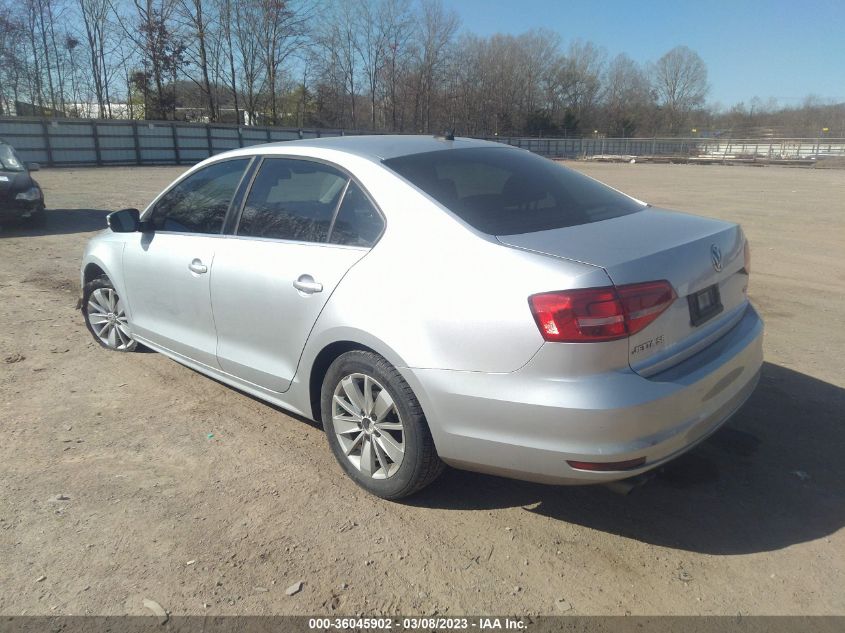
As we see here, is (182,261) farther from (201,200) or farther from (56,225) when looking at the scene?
(56,225)

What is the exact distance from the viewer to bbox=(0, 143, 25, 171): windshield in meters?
11.1

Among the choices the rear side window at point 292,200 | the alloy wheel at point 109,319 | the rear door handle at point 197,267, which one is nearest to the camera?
the rear side window at point 292,200

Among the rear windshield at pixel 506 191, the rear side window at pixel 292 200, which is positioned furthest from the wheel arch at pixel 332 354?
the rear windshield at pixel 506 191

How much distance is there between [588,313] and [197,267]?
254 centimetres

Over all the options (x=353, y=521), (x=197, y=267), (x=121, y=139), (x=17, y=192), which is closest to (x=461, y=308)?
(x=353, y=521)

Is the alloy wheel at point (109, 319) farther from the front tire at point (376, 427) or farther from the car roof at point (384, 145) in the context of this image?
the front tire at point (376, 427)

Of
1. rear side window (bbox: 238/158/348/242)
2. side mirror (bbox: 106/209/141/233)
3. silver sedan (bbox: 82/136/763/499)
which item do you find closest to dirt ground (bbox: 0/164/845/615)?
silver sedan (bbox: 82/136/763/499)

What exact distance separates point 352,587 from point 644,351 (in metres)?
1.49

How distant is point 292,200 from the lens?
355 centimetres

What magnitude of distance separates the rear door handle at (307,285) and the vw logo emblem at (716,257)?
6.00 feet

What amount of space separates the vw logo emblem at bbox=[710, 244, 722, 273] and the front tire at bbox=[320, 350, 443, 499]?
4.84ft

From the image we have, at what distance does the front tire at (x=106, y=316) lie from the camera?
497 cm

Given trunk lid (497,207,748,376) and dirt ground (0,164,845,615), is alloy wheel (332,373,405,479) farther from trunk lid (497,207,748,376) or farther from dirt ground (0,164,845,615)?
trunk lid (497,207,748,376)

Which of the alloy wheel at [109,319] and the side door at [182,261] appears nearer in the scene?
the side door at [182,261]
